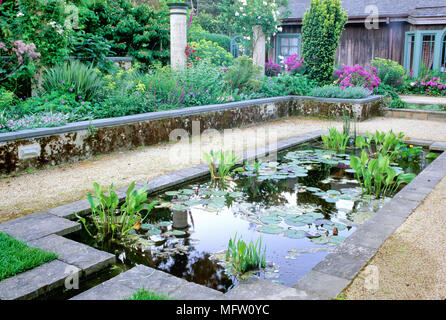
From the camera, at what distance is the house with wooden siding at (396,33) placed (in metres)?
13.3

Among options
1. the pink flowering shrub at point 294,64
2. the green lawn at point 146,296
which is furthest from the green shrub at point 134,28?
the green lawn at point 146,296

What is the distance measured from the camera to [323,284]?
2.08 meters

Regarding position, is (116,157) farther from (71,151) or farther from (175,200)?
(175,200)

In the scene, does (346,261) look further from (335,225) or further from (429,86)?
(429,86)

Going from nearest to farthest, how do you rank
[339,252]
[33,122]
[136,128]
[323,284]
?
[323,284], [339,252], [33,122], [136,128]

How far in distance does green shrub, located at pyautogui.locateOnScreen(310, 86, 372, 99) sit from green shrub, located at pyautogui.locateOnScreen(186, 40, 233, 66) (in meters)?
2.55

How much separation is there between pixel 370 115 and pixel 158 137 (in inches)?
193

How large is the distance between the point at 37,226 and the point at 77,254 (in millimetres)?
610

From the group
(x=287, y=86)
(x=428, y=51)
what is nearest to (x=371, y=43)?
(x=428, y=51)

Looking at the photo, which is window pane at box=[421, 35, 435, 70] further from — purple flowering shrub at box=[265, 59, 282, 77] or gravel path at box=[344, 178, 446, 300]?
gravel path at box=[344, 178, 446, 300]

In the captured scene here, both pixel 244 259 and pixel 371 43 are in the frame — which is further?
pixel 371 43

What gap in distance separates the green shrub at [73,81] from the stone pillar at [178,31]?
8.65ft

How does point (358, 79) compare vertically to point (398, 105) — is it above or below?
above

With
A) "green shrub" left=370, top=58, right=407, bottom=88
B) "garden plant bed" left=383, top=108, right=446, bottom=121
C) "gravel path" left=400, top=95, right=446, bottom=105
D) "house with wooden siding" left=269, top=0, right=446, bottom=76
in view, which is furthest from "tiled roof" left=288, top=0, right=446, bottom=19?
"garden plant bed" left=383, top=108, right=446, bottom=121
